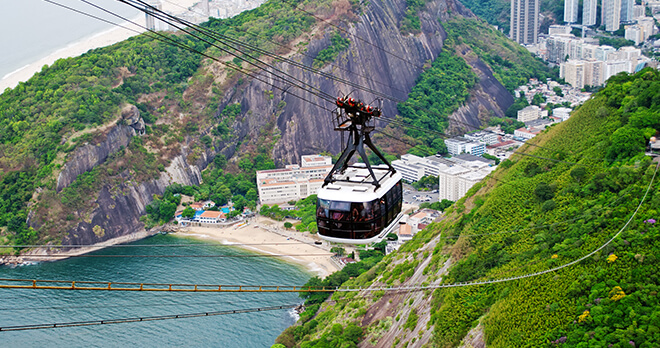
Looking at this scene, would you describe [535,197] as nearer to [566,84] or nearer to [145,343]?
[145,343]

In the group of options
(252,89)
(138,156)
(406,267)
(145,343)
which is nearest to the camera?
(406,267)

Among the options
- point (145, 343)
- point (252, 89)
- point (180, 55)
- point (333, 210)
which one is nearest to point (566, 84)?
point (252, 89)

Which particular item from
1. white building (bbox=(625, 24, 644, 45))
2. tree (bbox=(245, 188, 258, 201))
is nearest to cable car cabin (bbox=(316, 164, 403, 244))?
tree (bbox=(245, 188, 258, 201))

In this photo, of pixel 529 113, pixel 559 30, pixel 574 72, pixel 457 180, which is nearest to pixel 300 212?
pixel 457 180

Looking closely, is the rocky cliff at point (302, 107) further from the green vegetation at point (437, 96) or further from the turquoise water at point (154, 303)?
the turquoise water at point (154, 303)

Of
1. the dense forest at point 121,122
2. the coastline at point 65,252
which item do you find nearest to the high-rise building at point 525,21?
the dense forest at point 121,122
